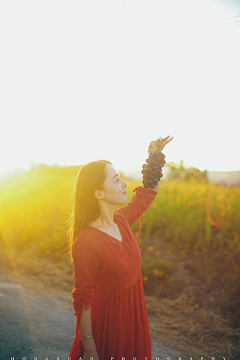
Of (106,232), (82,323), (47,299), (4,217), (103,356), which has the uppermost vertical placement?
(106,232)

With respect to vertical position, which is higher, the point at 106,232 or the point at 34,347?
the point at 106,232

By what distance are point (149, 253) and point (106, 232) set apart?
3939mm

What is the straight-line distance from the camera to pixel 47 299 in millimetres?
3846

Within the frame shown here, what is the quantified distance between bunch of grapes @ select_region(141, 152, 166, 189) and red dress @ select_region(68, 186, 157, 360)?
493 millimetres

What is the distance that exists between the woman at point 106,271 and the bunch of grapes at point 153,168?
1.14ft

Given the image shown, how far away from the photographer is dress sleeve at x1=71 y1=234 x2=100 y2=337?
1291 mm

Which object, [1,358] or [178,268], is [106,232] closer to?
[1,358]

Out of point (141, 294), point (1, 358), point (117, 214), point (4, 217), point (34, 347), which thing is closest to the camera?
point (141, 294)

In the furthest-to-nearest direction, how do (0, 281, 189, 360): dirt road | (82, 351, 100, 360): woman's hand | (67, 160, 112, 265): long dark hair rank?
1. (0, 281, 189, 360): dirt road
2. (67, 160, 112, 265): long dark hair
3. (82, 351, 100, 360): woman's hand

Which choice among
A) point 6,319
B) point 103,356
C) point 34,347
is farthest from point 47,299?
point 103,356

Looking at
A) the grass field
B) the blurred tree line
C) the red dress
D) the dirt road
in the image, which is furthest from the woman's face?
the blurred tree line

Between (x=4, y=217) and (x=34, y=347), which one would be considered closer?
(x=34, y=347)

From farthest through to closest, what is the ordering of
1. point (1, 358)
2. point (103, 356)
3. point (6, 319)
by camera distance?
1. point (6, 319)
2. point (1, 358)
3. point (103, 356)

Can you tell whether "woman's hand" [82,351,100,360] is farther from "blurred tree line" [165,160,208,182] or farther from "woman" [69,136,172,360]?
"blurred tree line" [165,160,208,182]
